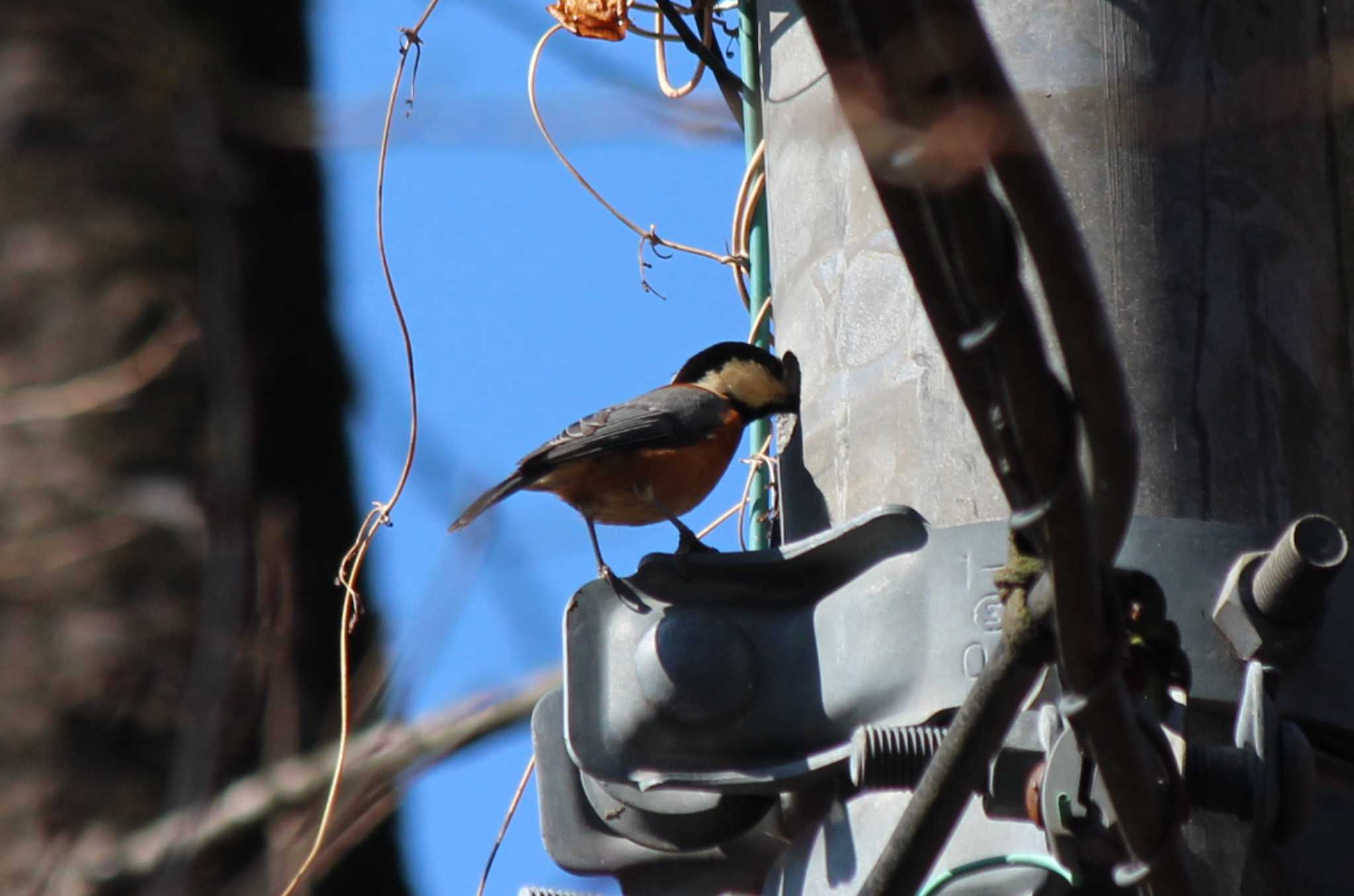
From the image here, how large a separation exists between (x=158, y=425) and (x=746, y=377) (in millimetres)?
2324

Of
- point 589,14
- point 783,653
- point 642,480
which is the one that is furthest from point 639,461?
point 783,653

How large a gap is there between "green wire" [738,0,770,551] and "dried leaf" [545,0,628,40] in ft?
1.52

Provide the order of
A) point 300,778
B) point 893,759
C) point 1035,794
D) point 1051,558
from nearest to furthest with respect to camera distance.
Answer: point 1051,558 < point 300,778 < point 1035,794 < point 893,759

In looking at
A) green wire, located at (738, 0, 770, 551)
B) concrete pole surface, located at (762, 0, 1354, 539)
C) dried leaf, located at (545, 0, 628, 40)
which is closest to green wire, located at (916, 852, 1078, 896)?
concrete pole surface, located at (762, 0, 1354, 539)

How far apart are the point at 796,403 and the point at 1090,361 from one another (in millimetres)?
1546

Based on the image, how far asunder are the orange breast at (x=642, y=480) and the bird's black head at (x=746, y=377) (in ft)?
0.53

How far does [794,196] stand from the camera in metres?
3.01

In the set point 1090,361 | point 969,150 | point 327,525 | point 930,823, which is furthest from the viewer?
point 327,525

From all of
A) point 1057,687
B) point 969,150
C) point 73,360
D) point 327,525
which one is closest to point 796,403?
point 1057,687

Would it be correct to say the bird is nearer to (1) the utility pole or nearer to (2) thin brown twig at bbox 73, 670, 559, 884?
(1) the utility pole

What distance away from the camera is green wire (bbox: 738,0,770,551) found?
3711 mm

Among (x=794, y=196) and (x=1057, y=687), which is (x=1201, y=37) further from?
(x=1057, y=687)

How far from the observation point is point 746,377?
168 inches

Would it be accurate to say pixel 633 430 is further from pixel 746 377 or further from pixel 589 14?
pixel 589 14
